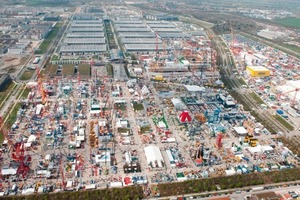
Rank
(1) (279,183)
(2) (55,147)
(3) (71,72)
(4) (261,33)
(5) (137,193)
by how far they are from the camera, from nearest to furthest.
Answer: (5) (137,193)
(1) (279,183)
(2) (55,147)
(3) (71,72)
(4) (261,33)

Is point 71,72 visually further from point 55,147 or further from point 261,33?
point 261,33

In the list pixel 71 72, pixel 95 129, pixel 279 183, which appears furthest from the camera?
pixel 71 72

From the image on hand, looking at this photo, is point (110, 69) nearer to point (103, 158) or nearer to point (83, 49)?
point (83, 49)

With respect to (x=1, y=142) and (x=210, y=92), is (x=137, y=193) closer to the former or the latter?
(x=1, y=142)

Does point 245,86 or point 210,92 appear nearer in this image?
point 210,92

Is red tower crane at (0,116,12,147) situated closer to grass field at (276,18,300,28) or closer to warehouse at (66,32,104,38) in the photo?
warehouse at (66,32,104,38)

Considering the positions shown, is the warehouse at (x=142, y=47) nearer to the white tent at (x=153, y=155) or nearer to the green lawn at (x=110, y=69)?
the green lawn at (x=110, y=69)

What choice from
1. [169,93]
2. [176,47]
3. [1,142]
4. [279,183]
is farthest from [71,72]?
[279,183]
